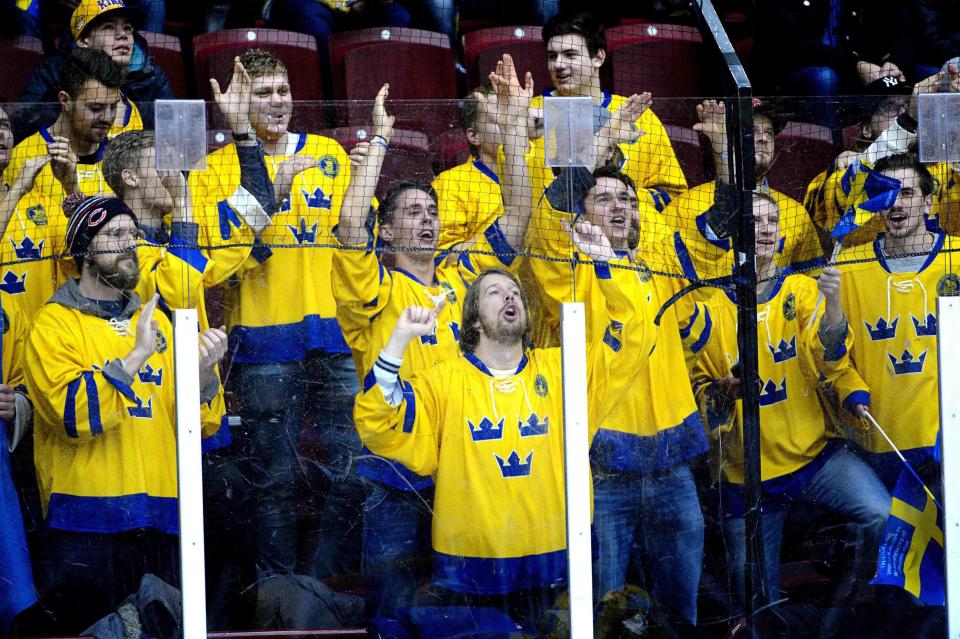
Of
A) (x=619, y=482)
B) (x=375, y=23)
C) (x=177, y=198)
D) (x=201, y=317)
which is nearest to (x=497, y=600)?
(x=619, y=482)

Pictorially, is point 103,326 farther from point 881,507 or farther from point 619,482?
point 881,507

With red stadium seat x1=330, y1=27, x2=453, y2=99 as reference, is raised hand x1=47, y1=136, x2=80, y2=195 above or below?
below

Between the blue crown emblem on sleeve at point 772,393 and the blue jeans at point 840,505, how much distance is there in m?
0.21

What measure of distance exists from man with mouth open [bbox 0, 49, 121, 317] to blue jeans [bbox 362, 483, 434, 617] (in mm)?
1004

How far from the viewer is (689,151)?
340 centimetres

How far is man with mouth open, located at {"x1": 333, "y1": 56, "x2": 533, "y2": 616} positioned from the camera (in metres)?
3.29

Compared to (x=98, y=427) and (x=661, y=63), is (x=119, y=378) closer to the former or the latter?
(x=98, y=427)

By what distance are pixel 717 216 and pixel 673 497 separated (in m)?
0.75

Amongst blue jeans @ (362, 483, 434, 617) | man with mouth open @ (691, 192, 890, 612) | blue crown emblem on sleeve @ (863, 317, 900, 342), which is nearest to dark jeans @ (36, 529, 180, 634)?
blue jeans @ (362, 483, 434, 617)

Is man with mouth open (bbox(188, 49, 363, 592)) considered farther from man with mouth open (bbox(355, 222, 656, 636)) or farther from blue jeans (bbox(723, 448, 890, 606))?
blue jeans (bbox(723, 448, 890, 606))

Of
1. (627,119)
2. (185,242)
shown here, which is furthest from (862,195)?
(185,242)

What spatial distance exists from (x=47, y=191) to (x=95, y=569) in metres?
0.96

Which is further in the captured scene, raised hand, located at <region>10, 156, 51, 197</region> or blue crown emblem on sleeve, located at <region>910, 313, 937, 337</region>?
blue crown emblem on sleeve, located at <region>910, 313, 937, 337</region>

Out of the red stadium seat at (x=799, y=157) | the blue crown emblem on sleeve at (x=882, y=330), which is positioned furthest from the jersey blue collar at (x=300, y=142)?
the blue crown emblem on sleeve at (x=882, y=330)
